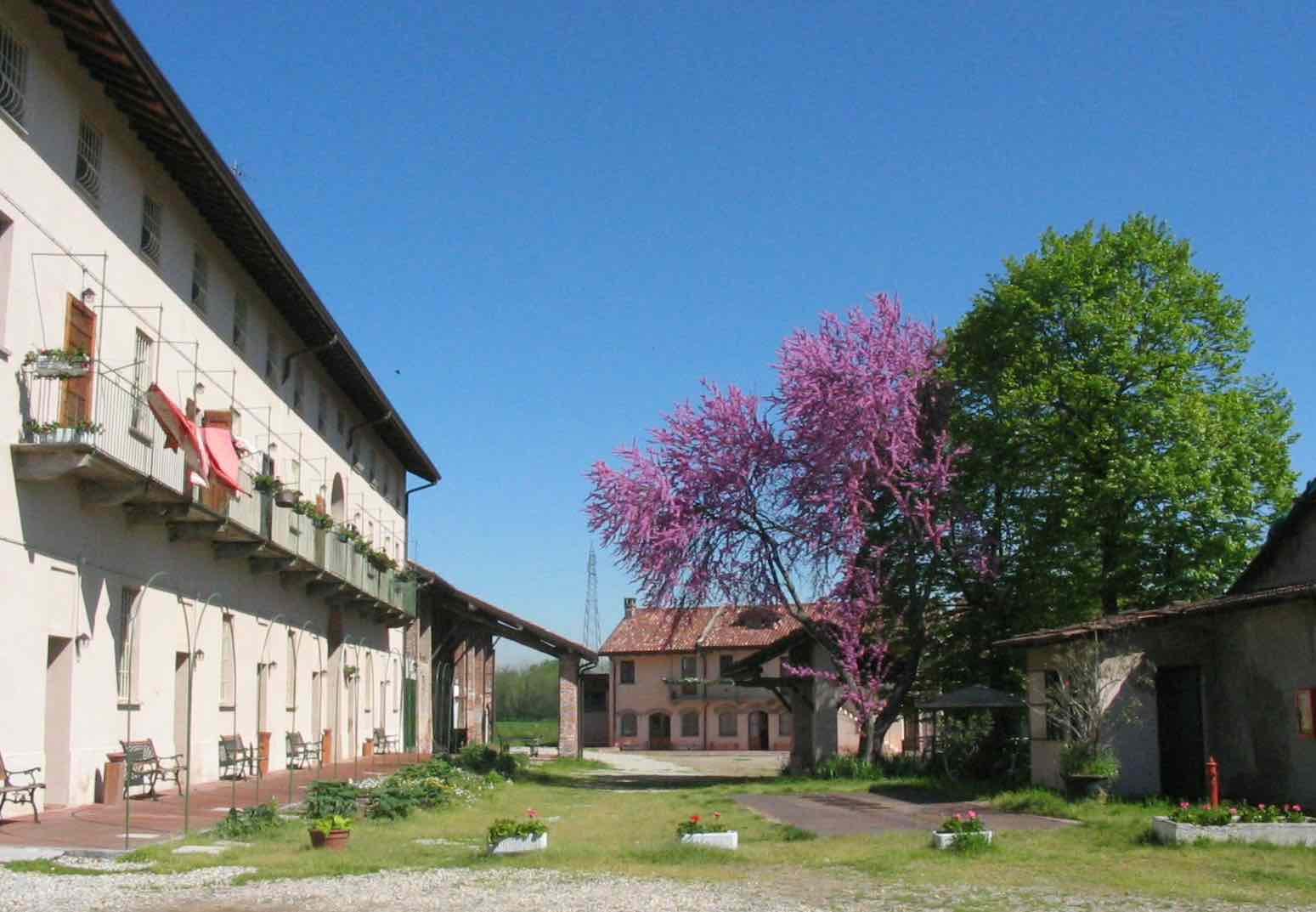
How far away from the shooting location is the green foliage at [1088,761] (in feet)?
70.0

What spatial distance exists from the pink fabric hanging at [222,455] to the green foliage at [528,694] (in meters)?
105

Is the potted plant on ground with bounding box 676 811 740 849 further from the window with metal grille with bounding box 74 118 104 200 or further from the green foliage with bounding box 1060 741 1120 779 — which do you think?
the window with metal grille with bounding box 74 118 104 200

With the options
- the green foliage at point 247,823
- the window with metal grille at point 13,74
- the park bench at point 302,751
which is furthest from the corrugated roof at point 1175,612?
the window with metal grille at point 13,74

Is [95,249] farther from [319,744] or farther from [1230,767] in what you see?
[1230,767]

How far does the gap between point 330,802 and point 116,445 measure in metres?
5.40

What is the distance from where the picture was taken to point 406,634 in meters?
45.9

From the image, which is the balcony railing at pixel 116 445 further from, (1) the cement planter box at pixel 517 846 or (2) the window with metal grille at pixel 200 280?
(1) the cement planter box at pixel 517 846

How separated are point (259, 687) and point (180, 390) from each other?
767 cm

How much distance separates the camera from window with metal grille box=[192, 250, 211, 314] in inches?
950

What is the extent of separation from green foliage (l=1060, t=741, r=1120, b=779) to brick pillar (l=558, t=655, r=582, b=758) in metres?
24.8

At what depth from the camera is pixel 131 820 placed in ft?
56.0

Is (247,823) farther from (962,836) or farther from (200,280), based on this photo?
(200,280)

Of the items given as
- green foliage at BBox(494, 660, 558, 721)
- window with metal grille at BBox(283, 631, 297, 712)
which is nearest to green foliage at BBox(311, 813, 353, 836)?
window with metal grille at BBox(283, 631, 297, 712)

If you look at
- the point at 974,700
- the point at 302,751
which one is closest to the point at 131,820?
the point at 302,751
